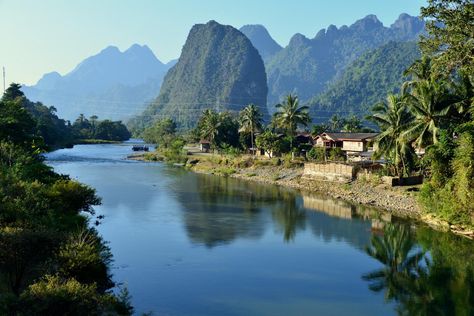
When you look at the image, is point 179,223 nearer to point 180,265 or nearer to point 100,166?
point 180,265

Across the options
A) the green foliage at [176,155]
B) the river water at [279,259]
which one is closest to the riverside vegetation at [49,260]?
the river water at [279,259]

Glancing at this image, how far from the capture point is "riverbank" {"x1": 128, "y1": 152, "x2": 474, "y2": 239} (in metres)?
43.6

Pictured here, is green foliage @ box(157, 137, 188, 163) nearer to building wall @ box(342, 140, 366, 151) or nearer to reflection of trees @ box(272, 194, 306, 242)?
building wall @ box(342, 140, 366, 151)

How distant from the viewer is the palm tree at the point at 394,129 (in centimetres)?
5034

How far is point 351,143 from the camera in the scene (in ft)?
255

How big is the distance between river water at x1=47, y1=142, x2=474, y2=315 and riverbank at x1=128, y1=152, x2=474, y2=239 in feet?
6.83

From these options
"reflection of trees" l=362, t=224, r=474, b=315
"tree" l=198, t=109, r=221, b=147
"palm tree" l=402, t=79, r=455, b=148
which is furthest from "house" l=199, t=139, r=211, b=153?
"reflection of trees" l=362, t=224, r=474, b=315

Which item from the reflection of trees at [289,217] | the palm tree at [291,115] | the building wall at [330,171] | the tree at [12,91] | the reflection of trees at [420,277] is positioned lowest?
the reflection of trees at [420,277]

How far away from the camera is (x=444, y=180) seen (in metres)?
38.9

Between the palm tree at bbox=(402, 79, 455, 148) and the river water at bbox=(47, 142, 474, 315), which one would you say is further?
the palm tree at bbox=(402, 79, 455, 148)

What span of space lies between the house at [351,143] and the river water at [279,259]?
21473 mm

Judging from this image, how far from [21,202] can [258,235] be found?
18692mm

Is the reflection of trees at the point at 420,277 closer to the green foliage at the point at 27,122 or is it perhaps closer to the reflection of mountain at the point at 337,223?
the reflection of mountain at the point at 337,223

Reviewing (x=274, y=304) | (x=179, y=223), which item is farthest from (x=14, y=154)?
(x=274, y=304)
